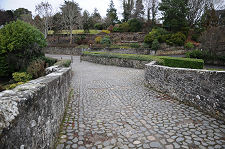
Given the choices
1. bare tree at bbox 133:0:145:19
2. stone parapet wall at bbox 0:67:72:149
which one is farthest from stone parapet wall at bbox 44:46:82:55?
stone parapet wall at bbox 0:67:72:149

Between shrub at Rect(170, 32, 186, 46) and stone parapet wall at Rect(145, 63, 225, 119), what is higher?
shrub at Rect(170, 32, 186, 46)

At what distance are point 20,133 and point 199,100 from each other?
196 inches

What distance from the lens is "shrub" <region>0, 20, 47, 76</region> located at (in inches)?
520

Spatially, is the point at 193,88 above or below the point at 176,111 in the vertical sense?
above

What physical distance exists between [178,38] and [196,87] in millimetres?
27996

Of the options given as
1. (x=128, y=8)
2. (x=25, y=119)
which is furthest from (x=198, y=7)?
(x=25, y=119)

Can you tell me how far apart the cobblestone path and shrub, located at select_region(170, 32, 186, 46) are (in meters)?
27.0

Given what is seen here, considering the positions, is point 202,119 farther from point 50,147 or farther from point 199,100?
point 50,147

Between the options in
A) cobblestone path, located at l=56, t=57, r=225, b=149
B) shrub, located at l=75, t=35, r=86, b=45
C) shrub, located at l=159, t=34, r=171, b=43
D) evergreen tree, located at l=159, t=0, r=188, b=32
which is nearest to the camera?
cobblestone path, located at l=56, t=57, r=225, b=149

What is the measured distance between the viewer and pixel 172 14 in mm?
31703

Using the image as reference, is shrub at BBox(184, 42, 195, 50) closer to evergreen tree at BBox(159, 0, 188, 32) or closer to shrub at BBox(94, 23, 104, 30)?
evergreen tree at BBox(159, 0, 188, 32)

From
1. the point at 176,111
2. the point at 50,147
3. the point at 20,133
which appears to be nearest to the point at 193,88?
the point at 176,111

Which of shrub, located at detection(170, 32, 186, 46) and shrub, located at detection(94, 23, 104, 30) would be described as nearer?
shrub, located at detection(170, 32, 186, 46)

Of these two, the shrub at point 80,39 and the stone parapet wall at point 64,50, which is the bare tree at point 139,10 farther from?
the stone parapet wall at point 64,50
